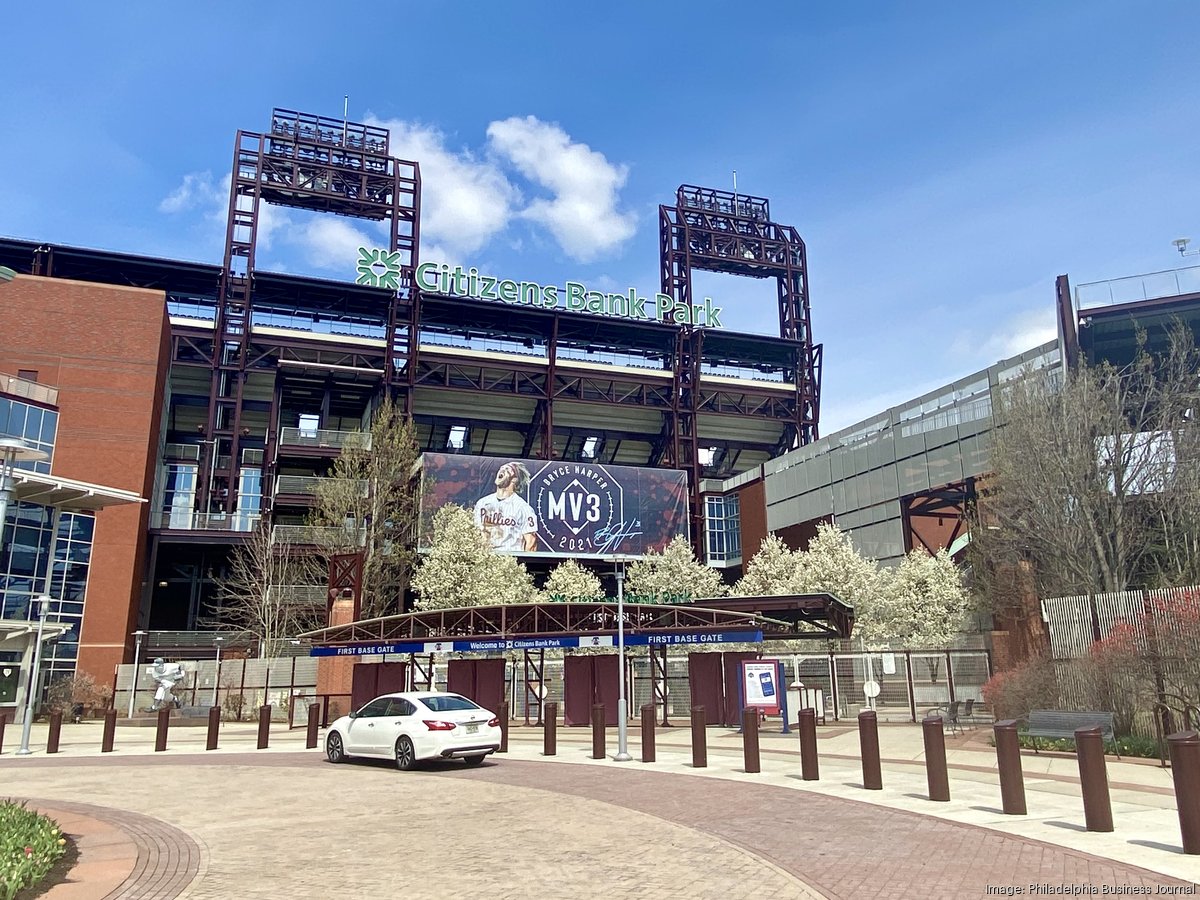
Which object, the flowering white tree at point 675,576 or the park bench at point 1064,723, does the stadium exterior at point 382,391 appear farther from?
the park bench at point 1064,723

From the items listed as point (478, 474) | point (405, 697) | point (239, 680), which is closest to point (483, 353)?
point (478, 474)

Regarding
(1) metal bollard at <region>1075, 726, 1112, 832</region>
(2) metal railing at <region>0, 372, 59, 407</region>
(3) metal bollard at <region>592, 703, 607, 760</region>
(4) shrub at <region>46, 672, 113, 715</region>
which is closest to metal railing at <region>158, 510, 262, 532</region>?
(2) metal railing at <region>0, 372, 59, 407</region>

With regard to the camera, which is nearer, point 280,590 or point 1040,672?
point 1040,672

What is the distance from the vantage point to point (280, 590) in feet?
150

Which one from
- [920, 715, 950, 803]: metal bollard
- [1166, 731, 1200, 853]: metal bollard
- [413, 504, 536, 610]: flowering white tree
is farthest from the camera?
[413, 504, 536, 610]: flowering white tree

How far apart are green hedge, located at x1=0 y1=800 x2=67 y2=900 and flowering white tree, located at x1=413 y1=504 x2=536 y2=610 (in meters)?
37.4

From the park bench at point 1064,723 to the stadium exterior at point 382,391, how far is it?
25.9 meters

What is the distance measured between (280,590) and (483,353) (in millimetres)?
30215

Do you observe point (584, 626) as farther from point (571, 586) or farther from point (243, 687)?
point (571, 586)

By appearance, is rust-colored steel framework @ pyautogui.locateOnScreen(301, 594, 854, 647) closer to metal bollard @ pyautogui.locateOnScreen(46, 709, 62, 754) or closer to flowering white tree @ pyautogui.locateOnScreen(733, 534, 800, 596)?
metal bollard @ pyautogui.locateOnScreen(46, 709, 62, 754)

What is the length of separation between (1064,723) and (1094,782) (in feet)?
27.9

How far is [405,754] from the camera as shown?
1712cm

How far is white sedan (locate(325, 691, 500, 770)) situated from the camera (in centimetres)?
1684

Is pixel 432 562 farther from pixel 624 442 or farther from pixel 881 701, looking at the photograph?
pixel 624 442
